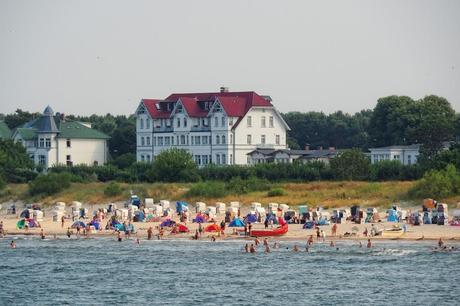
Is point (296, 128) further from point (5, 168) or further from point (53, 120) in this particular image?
point (5, 168)

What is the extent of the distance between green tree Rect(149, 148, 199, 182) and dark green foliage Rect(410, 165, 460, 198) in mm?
28650

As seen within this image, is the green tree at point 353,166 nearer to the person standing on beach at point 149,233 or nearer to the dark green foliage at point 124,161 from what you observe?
the person standing on beach at point 149,233

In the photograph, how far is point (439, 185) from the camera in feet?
297

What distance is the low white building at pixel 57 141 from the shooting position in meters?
138

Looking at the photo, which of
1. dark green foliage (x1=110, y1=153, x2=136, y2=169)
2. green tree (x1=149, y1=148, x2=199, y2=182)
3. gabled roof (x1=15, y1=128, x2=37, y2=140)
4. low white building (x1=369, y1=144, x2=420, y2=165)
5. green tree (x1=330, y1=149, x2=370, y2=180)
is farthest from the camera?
gabled roof (x1=15, y1=128, x2=37, y2=140)

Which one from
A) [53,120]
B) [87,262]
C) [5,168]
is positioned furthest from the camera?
[53,120]

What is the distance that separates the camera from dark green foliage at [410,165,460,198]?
296 feet

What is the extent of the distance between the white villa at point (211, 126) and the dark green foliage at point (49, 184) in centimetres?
2088

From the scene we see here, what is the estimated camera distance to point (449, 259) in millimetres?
70688

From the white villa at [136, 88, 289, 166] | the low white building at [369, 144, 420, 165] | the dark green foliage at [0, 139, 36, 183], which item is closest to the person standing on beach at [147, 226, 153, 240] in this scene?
the dark green foliage at [0, 139, 36, 183]

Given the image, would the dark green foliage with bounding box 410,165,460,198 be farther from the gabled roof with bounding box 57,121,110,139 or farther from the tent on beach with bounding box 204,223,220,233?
the gabled roof with bounding box 57,121,110,139

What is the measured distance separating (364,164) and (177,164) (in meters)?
19.1

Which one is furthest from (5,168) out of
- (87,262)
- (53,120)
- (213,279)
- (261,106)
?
(213,279)

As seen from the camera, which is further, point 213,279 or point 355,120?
point 355,120
